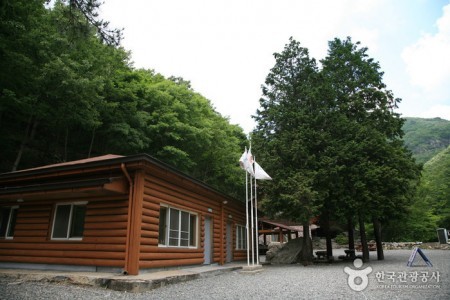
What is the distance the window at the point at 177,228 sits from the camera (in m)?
9.96

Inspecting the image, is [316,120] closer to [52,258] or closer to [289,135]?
[289,135]

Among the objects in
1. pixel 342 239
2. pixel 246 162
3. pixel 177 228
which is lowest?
pixel 342 239

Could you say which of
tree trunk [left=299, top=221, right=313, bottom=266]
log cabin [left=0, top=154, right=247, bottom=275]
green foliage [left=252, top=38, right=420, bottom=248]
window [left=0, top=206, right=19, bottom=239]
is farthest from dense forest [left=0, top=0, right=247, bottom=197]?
tree trunk [left=299, top=221, right=313, bottom=266]

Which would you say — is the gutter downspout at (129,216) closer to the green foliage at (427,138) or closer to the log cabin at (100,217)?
the log cabin at (100,217)

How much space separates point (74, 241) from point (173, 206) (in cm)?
318

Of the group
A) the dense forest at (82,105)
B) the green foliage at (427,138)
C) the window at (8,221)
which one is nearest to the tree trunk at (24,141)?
the dense forest at (82,105)

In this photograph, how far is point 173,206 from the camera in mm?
10398

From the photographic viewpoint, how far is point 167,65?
32.8 m

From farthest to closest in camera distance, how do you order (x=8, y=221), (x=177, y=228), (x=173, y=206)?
(x=177, y=228)
(x=8, y=221)
(x=173, y=206)

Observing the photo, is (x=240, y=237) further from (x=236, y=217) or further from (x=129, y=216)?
(x=129, y=216)

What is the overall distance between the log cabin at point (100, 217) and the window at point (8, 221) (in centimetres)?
3

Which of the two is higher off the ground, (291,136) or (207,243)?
(291,136)

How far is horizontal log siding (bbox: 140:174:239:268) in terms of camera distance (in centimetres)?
876

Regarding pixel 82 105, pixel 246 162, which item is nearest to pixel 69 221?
pixel 246 162
